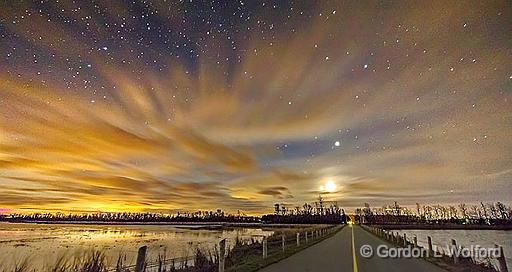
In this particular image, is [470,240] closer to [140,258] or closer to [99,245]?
[99,245]

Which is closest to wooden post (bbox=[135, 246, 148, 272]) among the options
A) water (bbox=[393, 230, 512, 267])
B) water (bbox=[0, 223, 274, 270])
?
water (bbox=[0, 223, 274, 270])

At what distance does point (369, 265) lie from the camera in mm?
13352

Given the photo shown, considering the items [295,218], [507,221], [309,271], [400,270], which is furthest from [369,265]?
[507,221]

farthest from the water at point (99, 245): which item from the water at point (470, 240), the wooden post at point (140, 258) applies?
the water at point (470, 240)

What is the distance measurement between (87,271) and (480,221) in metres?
219

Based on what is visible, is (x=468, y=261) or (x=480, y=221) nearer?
(x=468, y=261)

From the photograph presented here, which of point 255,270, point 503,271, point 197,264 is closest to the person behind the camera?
point 503,271

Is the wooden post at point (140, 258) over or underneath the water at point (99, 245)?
over

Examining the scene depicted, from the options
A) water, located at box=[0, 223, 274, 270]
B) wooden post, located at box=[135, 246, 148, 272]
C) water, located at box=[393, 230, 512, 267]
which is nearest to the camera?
wooden post, located at box=[135, 246, 148, 272]

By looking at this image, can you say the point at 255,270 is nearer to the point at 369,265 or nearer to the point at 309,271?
the point at 309,271

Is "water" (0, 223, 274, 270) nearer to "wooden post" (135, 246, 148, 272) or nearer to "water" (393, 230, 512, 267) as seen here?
"wooden post" (135, 246, 148, 272)

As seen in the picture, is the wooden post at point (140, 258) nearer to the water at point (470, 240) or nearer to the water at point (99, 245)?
the water at point (99, 245)

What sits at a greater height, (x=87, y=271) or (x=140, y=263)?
(x=140, y=263)

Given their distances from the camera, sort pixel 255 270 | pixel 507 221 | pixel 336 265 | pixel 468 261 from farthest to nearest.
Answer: pixel 507 221
pixel 468 261
pixel 336 265
pixel 255 270
